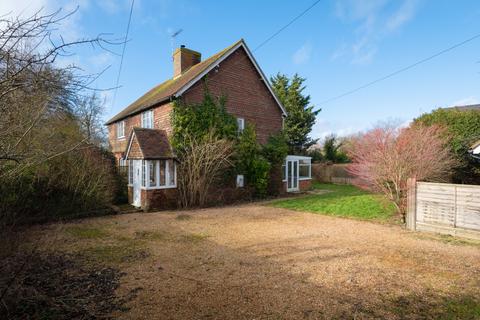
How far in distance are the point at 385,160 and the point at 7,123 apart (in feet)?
33.5

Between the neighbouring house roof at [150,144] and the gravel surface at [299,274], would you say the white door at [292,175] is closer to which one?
the neighbouring house roof at [150,144]

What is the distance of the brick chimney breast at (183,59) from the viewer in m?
17.7

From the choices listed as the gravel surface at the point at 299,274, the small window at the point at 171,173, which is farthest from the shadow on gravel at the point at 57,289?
the small window at the point at 171,173

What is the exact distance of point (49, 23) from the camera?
2.68m

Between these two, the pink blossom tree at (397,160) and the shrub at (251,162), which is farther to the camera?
the shrub at (251,162)

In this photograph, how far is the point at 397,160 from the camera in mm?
9047

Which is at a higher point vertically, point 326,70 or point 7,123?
point 326,70

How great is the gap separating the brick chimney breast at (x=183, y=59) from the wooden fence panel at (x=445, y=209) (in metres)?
→ 15.3

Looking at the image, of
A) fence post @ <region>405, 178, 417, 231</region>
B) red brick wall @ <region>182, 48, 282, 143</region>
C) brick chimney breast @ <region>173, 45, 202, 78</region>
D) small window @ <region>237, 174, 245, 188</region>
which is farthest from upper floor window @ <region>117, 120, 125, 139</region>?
fence post @ <region>405, 178, 417, 231</region>

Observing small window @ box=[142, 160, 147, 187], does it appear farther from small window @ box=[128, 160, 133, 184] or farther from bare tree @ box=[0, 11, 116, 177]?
bare tree @ box=[0, 11, 116, 177]

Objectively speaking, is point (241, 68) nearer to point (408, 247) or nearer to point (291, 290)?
point (408, 247)

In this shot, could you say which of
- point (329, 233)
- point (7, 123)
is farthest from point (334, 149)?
point (7, 123)

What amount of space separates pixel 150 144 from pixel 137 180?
1997 mm

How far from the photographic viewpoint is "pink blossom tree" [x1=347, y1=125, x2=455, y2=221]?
9055mm
